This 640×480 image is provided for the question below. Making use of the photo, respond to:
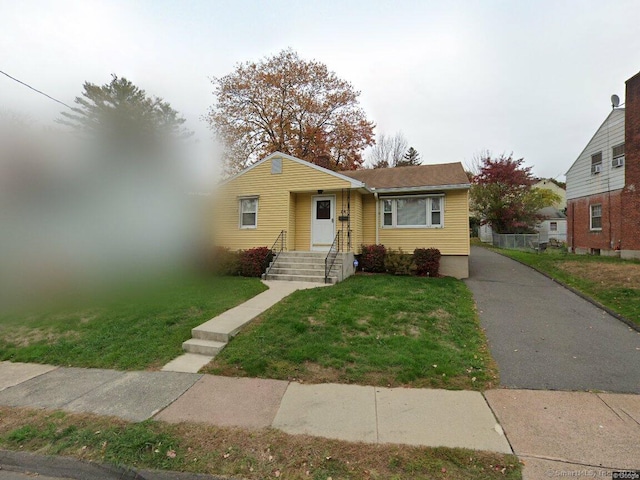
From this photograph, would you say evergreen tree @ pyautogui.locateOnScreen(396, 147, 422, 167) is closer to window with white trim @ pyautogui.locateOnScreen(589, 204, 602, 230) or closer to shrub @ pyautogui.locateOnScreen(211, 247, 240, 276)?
window with white trim @ pyautogui.locateOnScreen(589, 204, 602, 230)

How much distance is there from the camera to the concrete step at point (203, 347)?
482 cm

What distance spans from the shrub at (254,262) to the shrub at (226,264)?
0.63 feet

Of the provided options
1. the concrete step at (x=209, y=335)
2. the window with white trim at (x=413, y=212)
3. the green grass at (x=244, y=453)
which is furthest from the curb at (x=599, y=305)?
the concrete step at (x=209, y=335)

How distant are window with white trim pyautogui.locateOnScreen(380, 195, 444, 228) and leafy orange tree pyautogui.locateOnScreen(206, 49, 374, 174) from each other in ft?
37.1

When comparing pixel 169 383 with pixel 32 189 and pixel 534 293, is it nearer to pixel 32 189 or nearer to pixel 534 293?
pixel 32 189

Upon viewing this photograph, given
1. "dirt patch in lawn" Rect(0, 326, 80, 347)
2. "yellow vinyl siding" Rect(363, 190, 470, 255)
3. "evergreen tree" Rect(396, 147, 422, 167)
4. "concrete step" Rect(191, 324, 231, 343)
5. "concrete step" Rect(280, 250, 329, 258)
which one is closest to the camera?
"concrete step" Rect(191, 324, 231, 343)

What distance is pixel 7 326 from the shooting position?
6.23 metres

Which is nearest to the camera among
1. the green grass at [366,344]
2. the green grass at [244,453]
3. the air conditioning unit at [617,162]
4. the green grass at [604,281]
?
the green grass at [244,453]

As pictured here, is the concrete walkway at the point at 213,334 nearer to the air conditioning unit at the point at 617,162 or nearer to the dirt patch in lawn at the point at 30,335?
the dirt patch in lawn at the point at 30,335

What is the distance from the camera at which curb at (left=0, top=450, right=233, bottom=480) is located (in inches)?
95.6

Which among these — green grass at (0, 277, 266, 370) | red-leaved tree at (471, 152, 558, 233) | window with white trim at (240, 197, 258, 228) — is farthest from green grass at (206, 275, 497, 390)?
red-leaved tree at (471, 152, 558, 233)

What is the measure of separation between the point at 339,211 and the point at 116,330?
785cm

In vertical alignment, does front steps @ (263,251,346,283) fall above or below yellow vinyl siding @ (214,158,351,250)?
below

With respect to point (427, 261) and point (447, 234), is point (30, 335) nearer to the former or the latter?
point (427, 261)
